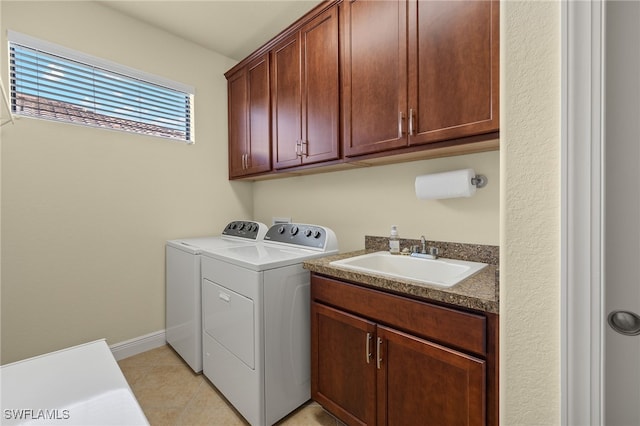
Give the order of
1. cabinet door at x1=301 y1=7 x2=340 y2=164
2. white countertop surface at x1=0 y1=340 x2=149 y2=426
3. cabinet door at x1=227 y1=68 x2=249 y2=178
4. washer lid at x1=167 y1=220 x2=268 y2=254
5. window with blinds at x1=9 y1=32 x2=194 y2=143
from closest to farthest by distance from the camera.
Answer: white countertop surface at x1=0 y1=340 x2=149 y2=426 < cabinet door at x1=301 y1=7 x2=340 y2=164 < window with blinds at x1=9 y1=32 x2=194 y2=143 < washer lid at x1=167 y1=220 x2=268 y2=254 < cabinet door at x1=227 y1=68 x2=249 y2=178

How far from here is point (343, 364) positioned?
1.36m

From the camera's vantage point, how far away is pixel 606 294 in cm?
60

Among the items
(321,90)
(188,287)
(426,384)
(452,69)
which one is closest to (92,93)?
(188,287)

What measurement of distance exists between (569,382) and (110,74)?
9.55 feet

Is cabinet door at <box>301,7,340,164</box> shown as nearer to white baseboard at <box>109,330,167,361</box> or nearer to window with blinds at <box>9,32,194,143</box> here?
window with blinds at <box>9,32,194,143</box>

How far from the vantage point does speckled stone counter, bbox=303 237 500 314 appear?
0.92m

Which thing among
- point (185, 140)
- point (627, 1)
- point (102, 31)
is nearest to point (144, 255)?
point (185, 140)

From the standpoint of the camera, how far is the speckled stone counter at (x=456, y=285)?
0.92m

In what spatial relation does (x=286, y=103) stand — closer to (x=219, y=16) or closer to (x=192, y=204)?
(x=219, y=16)

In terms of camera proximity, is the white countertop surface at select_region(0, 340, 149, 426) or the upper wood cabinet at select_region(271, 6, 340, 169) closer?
the white countertop surface at select_region(0, 340, 149, 426)

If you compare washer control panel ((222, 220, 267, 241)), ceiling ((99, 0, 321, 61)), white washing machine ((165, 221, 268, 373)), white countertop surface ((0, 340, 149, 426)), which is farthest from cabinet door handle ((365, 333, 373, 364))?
ceiling ((99, 0, 321, 61))

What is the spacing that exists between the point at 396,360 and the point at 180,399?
4.54 ft

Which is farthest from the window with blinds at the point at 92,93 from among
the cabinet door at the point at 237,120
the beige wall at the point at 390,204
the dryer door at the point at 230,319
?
the dryer door at the point at 230,319

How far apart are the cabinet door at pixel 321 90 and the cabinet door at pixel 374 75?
0.23 feet
